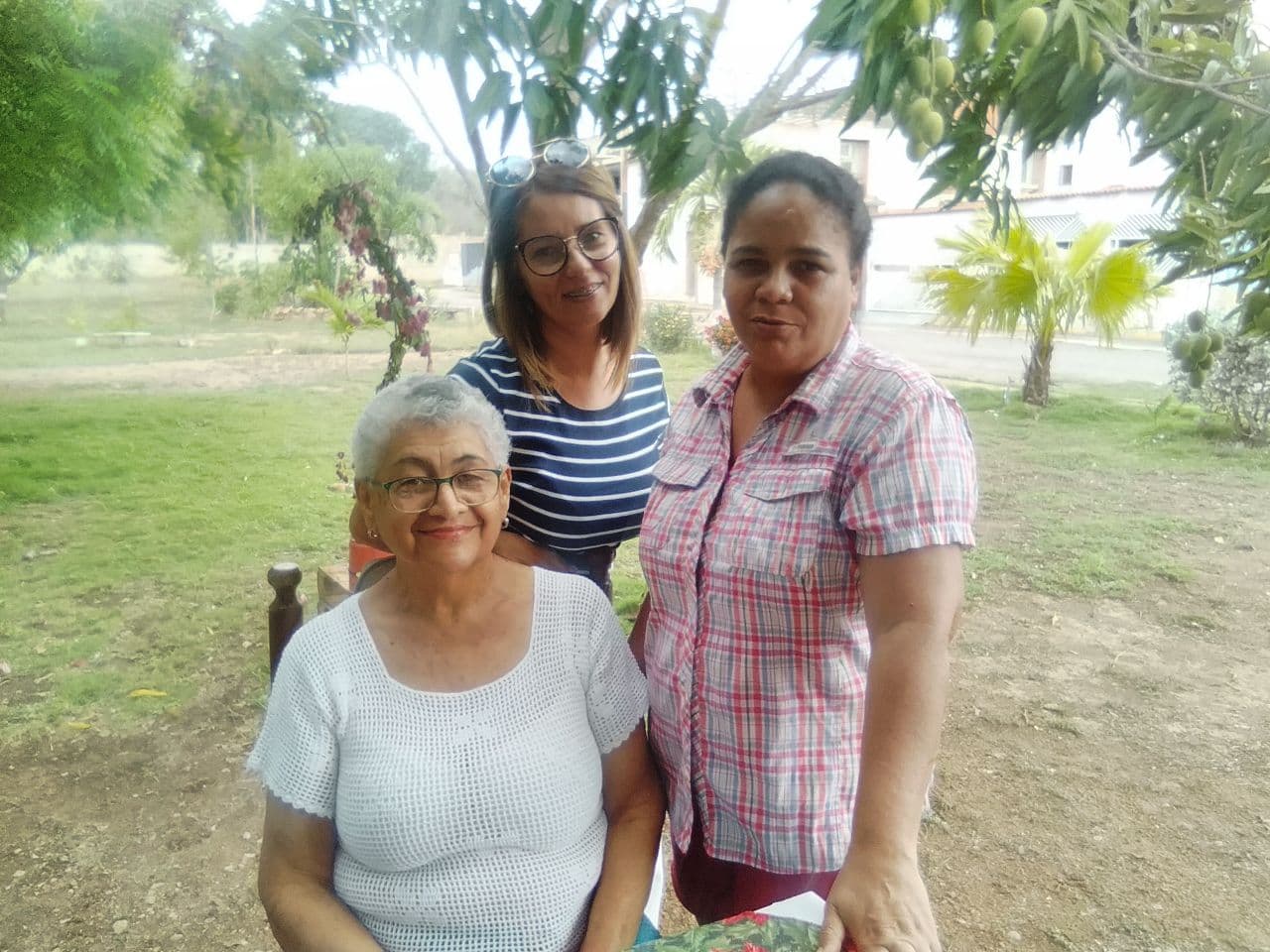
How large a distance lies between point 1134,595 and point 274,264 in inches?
155

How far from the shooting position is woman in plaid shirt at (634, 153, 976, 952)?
0.91 m

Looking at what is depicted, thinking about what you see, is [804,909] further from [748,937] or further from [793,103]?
[793,103]

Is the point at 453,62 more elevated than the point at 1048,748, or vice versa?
the point at 453,62

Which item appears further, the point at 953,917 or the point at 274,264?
the point at 274,264

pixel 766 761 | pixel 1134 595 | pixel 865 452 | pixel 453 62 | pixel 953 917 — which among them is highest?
pixel 453 62

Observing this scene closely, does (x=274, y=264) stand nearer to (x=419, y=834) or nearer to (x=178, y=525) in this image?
(x=178, y=525)

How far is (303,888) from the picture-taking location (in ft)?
3.79

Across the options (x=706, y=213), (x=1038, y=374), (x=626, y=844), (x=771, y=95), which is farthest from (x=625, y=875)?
(x=1038, y=374)

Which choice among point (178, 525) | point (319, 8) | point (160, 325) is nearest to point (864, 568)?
point (319, 8)

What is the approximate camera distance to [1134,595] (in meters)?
4.20

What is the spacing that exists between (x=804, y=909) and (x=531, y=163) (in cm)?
111

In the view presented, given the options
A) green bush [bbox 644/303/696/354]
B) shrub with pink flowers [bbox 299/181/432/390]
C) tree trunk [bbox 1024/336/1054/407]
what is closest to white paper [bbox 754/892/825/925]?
shrub with pink flowers [bbox 299/181/432/390]

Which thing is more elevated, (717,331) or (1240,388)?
(717,331)

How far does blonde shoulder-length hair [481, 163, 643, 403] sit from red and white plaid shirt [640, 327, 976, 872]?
409 millimetres
